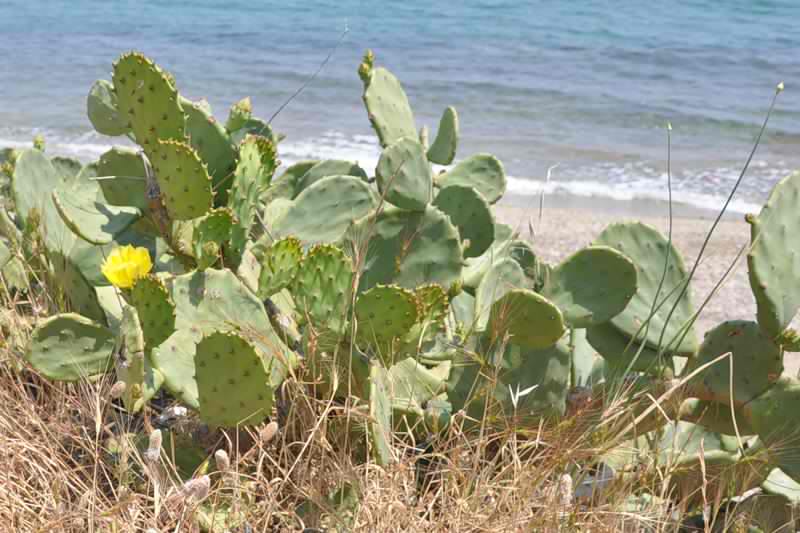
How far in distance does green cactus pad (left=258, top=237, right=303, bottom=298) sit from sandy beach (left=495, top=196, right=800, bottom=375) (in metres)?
2.44

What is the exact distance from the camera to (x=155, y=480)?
127 centimetres

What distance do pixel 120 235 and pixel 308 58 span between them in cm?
948

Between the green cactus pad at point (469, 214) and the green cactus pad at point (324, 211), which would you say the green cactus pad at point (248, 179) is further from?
the green cactus pad at point (469, 214)

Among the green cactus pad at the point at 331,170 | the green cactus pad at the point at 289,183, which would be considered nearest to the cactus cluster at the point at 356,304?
the green cactus pad at the point at 331,170

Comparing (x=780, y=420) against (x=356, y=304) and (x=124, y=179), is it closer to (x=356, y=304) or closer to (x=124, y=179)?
(x=356, y=304)

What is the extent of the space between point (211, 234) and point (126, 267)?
7.7 inches

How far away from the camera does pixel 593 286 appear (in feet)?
5.51

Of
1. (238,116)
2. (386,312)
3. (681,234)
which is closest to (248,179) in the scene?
(238,116)

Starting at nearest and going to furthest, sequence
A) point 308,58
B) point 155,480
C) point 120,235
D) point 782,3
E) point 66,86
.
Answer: point 155,480 < point 120,235 < point 66,86 < point 308,58 < point 782,3

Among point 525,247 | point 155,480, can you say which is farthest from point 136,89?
point 525,247

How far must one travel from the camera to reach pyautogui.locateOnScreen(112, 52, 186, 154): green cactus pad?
5.00 ft

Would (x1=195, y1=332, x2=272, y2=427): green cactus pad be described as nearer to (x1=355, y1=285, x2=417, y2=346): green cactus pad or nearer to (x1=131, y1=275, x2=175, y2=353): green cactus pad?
(x1=131, y1=275, x2=175, y2=353): green cactus pad

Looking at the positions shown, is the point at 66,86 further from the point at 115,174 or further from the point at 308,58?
the point at 115,174

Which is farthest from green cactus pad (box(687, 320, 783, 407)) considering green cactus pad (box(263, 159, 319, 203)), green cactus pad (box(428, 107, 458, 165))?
green cactus pad (box(263, 159, 319, 203))
